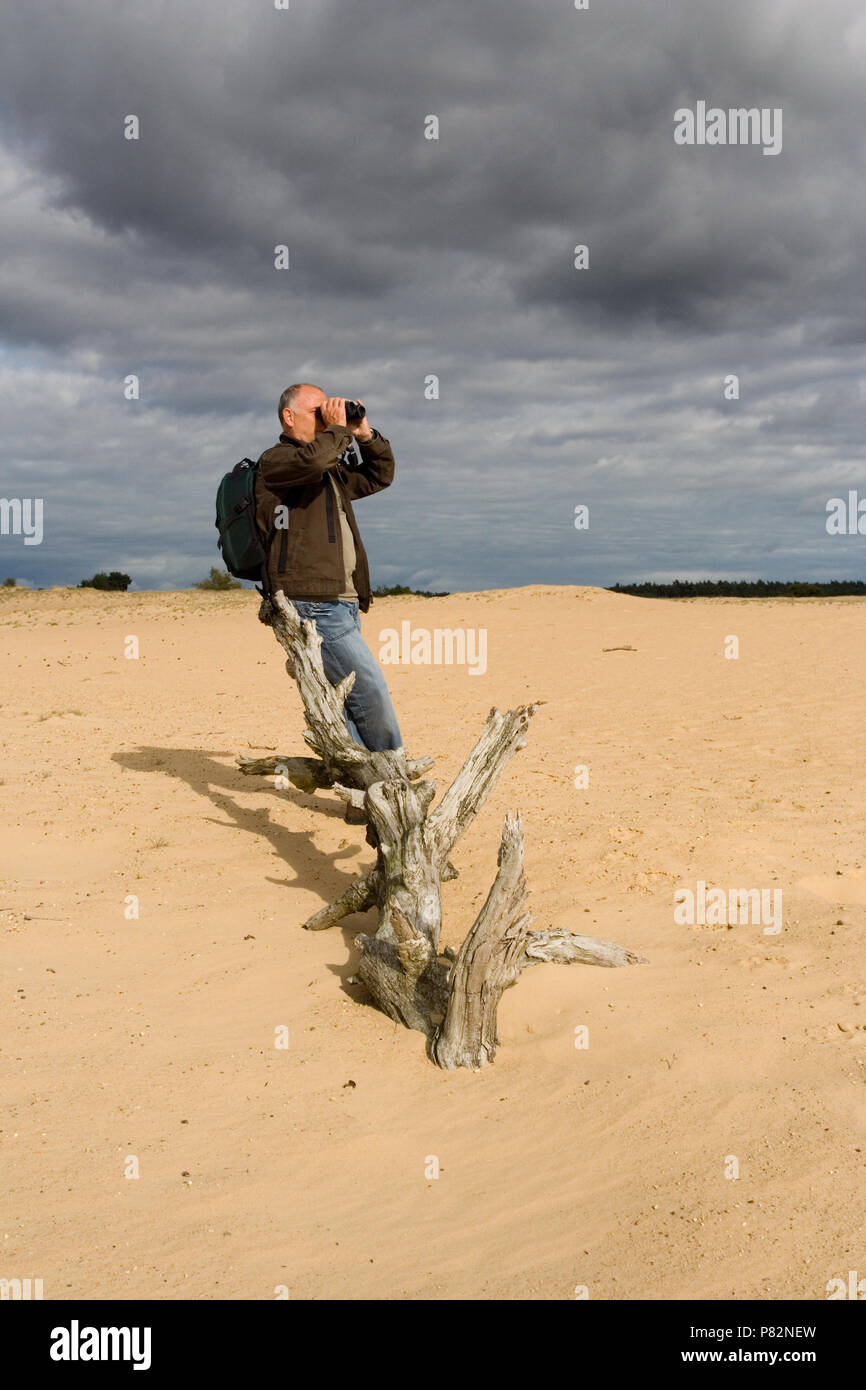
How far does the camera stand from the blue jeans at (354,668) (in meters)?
6.36

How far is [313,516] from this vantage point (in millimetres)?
6191

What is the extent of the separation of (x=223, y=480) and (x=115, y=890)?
266 centimetres

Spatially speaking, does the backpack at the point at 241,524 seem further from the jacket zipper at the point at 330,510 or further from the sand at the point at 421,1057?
the sand at the point at 421,1057

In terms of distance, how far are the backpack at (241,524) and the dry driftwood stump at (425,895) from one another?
Answer: 0.28m

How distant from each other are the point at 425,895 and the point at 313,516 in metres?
2.39

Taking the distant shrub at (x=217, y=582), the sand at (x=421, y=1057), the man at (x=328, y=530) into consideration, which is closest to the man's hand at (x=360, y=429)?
the man at (x=328, y=530)

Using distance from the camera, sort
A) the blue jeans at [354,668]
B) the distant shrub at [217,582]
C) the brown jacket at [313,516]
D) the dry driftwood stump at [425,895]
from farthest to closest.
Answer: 1. the distant shrub at [217,582]
2. the blue jeans at [354,668]
3. the brown jacket at [313,516]
4. the dry driftwood stump at [425,895]

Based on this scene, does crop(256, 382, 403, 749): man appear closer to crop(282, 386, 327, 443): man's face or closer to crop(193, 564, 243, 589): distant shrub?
crop(282, 386, 327, 443): man's face

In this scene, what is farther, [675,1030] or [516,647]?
[516,647]

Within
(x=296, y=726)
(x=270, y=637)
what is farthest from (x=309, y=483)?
(x=270, y=637)

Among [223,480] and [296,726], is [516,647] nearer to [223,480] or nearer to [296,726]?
[296,726]

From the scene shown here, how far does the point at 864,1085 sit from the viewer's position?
4129 millimetres

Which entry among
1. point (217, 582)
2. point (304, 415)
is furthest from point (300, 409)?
point (217, 582)

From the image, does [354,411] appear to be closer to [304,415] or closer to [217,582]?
[304,415]
